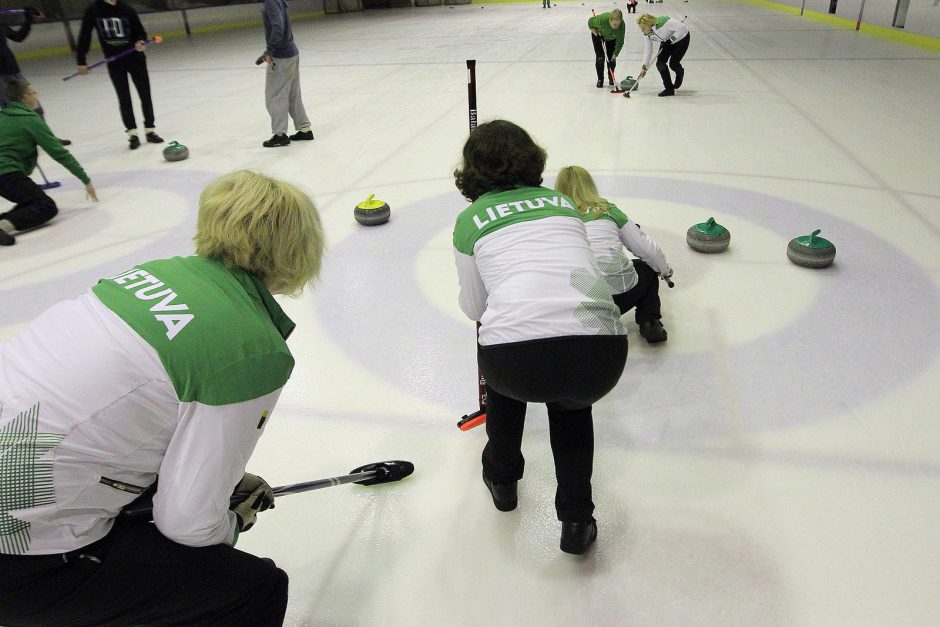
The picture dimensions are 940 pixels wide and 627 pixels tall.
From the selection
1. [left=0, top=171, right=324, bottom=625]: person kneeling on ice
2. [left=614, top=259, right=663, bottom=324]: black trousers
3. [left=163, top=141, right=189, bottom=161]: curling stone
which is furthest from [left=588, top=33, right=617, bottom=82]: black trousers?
[left=0, top=171, right=324, bottom=625]: person kneeling on ice

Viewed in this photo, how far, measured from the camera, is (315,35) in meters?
17.4

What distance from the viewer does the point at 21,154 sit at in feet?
14.6

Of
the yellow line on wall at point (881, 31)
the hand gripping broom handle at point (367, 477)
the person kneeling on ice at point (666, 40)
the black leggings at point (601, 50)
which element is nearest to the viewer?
the hand gripping broom handle at point (367, 477)

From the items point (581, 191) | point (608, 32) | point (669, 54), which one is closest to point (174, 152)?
point (581, 191)

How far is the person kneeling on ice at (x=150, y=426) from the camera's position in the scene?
1093 mm

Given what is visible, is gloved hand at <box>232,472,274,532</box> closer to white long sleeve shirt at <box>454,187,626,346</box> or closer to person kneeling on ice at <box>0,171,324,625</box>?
person kneeling on ice at <box>0,171,324,625</box>

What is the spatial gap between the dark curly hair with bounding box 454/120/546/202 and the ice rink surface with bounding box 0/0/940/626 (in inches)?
39.8

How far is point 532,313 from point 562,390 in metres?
0.21

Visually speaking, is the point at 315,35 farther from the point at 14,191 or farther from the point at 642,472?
the point at 642,472

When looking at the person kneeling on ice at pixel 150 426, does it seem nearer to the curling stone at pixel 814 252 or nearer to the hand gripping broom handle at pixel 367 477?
the hand gripping broom handle at pixel 367 477

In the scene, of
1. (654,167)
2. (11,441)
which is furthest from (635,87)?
(11,441)

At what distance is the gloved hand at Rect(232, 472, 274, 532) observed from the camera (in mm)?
1541

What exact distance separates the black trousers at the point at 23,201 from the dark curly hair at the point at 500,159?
4060mm

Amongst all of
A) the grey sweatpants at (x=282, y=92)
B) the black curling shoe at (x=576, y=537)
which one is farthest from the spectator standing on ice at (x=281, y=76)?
the black curling shoe at (x=576, y=537)
